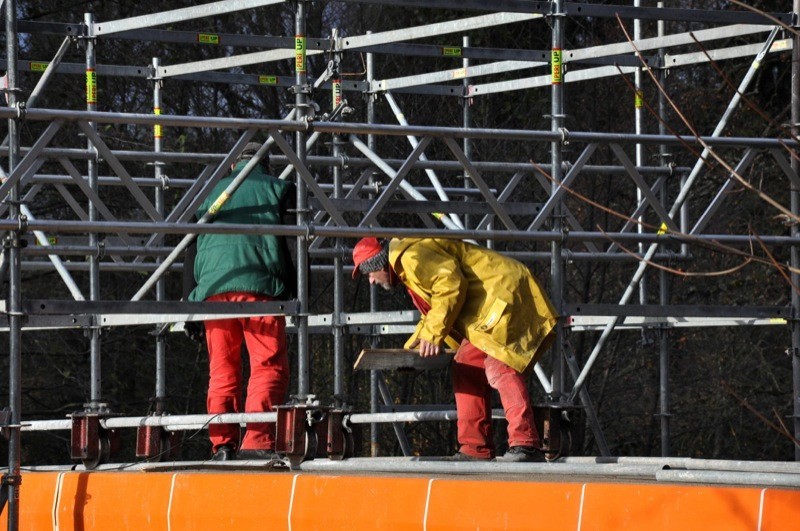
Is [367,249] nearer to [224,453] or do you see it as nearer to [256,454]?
[256,454]

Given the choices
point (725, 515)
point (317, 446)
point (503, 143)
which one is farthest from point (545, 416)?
point (503, 143)

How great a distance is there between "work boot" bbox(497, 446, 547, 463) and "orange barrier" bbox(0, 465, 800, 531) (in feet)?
3.43

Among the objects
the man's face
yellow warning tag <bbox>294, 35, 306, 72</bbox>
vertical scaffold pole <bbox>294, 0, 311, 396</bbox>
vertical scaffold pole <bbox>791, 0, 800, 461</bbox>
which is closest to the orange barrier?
vertical scaffold pole <bbox>294, 0, 311, 396</bbox>

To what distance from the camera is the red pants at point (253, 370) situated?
888 centimetres

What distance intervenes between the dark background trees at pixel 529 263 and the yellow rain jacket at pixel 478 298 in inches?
306

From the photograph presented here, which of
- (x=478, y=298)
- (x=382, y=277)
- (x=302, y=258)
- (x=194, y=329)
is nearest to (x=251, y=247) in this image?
(x=302, y=258)

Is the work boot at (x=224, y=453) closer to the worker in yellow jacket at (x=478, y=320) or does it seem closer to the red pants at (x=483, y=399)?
the worker in yellow jacket at (x=478, y=320)

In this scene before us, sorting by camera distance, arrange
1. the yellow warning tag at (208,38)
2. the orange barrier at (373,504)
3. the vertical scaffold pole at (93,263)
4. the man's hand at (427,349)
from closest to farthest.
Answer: the orange barrier at (373,504) → the man's hand at (427,349) → the vertical scaffold pole at (93,263) → the yellow warning tag at (208,38)

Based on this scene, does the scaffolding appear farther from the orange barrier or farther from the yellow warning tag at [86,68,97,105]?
the orange barrier

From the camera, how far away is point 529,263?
53.1 feet

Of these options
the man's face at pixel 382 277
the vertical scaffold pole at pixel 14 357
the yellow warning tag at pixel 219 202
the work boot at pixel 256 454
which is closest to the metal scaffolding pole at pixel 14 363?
the vertical scaffold pole at pixel 14 357

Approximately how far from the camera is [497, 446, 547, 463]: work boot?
795 cm

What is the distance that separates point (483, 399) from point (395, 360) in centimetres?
52

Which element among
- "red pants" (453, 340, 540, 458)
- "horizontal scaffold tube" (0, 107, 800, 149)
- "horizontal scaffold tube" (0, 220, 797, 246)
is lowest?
"red pants" (453, 340, 540, 458)
